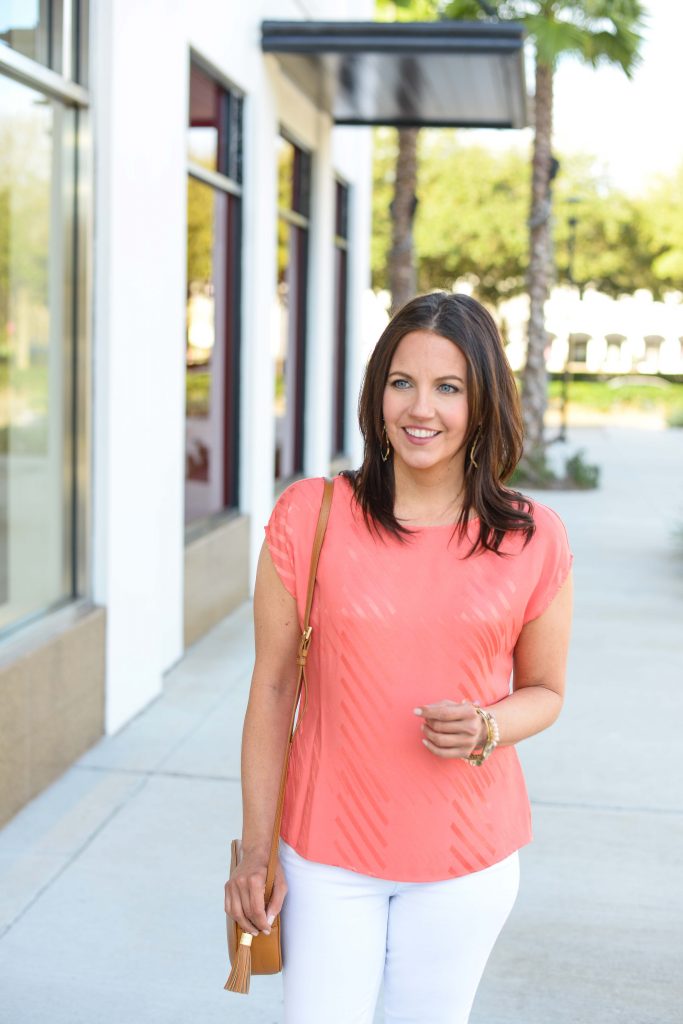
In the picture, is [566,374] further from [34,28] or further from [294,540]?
[294,540]

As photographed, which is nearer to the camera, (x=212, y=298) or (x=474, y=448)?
(x=474, y=448)

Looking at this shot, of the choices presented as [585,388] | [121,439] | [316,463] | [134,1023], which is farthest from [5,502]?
[585,388]

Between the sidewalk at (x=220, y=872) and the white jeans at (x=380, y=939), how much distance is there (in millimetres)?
66

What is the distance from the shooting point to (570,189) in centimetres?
4959

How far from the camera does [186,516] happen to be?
898cm

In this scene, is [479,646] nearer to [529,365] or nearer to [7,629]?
[7,629]

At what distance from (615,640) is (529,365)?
12352mm

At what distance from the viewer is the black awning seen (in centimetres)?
990

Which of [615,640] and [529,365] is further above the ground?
[529,365]

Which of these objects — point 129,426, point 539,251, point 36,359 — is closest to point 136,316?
point 129,426

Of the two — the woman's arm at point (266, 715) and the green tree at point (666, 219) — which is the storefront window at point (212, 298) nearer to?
the woman's arm at point (266, 715)

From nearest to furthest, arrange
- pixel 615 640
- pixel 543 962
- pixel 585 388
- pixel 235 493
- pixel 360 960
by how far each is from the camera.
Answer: pixel 360 960 → pixel 543 962 → pixel 615 640 → pixel 235 493 → pixel 585 388

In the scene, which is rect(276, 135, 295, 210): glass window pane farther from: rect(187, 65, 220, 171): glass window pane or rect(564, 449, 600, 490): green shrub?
rect(564, 449, 600, 490): green shrub

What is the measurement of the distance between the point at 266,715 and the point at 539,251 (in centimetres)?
1928
